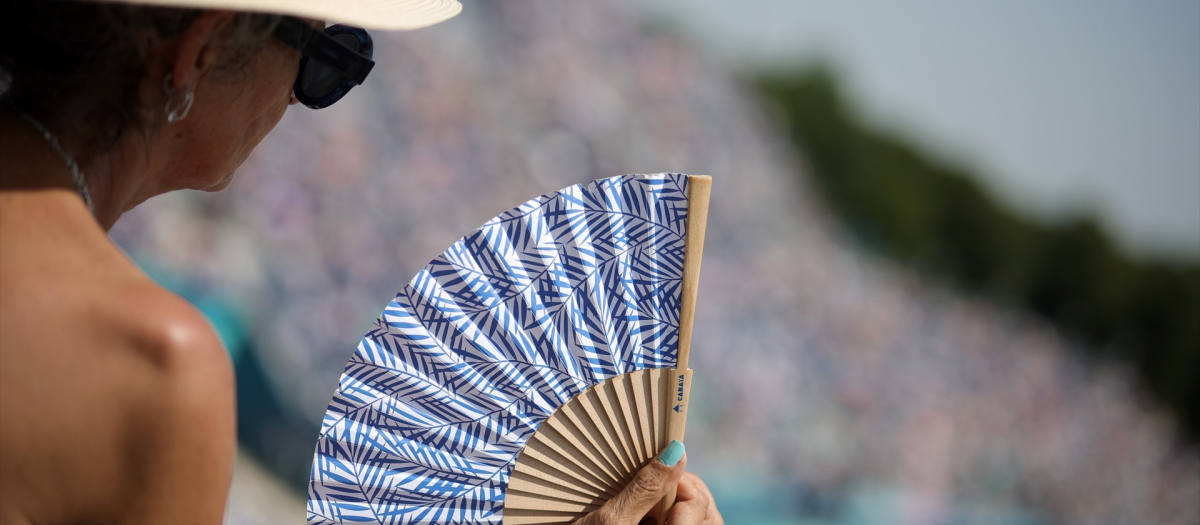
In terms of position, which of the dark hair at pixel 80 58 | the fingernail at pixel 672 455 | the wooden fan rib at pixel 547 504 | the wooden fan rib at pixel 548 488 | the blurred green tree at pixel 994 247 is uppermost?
the dark hair at pixel 80 58

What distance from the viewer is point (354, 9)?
932mm

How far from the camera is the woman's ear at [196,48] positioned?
84cm

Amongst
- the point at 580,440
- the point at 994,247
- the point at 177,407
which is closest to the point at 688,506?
the point at 580,440

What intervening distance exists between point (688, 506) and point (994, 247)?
5246mm

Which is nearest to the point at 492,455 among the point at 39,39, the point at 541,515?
the point at 541,515

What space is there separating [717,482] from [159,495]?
478cm

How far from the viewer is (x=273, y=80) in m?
1.00

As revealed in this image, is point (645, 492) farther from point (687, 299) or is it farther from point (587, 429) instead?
point (687, 299)

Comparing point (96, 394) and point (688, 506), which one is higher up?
point (96, 394)

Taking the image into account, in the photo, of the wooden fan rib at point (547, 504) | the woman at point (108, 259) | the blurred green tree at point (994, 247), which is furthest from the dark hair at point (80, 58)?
the blurred green tree at point (994, 247)

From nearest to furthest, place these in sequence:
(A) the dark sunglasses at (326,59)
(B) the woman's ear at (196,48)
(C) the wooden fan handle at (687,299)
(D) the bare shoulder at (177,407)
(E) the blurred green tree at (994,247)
Result: (D) the bare shoulder at (177,407) → (B) the woman's ear at (196,48) → (A) the dark sunglasses at (326,59) → (C) the wooden fan handle at (687,299) → (E) the blurred green tree at (994,247)

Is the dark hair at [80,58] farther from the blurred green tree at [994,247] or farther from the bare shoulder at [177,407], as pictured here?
the blurred green tree at [994,247]

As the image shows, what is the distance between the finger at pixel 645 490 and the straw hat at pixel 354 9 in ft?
2.19

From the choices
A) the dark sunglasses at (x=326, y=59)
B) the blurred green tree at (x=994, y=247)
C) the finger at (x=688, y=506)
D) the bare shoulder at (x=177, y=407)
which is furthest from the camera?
the blurred green tree at (x=994, y=247)
